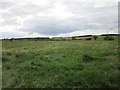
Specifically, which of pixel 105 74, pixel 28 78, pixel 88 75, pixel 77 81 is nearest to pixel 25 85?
pixel 28 78

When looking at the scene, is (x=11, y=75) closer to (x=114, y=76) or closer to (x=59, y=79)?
(x=59, y=79)

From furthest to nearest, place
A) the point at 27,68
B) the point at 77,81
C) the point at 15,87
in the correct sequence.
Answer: the point at 27,68
the point at 77,81
the point at 15,87

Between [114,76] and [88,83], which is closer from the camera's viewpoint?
[88,83]

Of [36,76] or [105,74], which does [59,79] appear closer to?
[36,76]

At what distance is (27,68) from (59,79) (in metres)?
2.80

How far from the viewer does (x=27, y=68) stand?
774cm

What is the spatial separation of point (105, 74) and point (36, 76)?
3520 mm

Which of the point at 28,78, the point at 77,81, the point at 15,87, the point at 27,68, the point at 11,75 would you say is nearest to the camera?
the point at 15,87

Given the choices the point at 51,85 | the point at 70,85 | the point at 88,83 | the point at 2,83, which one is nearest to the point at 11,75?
the point at 2,83

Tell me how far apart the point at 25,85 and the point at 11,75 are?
1.76 meters

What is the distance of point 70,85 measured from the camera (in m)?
5.23

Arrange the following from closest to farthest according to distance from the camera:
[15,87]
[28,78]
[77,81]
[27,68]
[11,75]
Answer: [15,87], [77,81], [28,78], [11,75], [27,68]

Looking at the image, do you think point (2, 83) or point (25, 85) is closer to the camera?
point (25, 85)

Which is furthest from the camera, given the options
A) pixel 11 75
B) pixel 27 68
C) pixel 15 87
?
pixel 27 68
